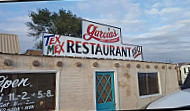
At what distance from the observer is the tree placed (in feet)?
62.6

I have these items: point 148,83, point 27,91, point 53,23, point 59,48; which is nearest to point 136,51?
point 148,83

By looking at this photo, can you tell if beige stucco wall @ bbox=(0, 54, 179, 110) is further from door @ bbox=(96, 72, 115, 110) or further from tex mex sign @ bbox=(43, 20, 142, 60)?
tex mex sign @ bbox=(43, 20, 142, 60)

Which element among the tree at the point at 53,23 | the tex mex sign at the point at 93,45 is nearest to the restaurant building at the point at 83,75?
the tex mex sign at the point at 93,45

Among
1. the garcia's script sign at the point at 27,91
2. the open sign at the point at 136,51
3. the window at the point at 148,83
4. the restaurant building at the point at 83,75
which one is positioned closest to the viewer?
the garcia's script sign at the point at 27,91

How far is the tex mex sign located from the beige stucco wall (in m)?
0.41

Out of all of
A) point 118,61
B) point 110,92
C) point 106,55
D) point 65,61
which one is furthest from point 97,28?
point 110,92

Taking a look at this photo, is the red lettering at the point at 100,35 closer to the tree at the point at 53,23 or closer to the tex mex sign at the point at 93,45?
the tex mex sign at the point at 93,45

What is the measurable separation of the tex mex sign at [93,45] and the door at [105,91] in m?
0.92

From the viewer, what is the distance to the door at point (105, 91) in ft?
18.8

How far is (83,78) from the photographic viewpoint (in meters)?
5.42

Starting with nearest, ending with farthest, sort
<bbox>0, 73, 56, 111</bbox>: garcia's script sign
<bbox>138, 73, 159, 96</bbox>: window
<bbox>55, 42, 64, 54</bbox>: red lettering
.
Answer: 1. <bbox>0, 73, 56, 111</bbox>: garcia's script sign
2. <bbox>55, 42, 64, 54</bbox>: red lettering
3. <bbox>138, 73, 159, 96</bbox>: window

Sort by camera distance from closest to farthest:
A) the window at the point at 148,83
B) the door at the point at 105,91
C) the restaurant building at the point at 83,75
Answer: the restaurant building at the point at 83,75, the door at the point at 105,91, the window at the point at 148,83

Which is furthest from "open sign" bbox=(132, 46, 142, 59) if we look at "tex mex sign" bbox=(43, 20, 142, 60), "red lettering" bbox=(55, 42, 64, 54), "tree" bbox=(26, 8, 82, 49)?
"tree" bbox=(26, 8, 82, 49)

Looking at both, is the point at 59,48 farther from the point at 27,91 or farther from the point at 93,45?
the point at 27,91
